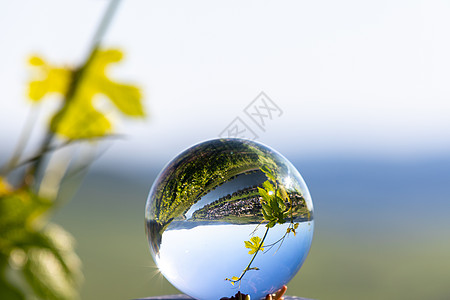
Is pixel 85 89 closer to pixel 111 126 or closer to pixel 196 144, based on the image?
pixel 111 126

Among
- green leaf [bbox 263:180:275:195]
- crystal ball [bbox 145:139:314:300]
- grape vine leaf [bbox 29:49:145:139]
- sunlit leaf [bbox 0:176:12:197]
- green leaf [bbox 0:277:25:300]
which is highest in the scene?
grape vine leaf [bbox 29:49:145:139]

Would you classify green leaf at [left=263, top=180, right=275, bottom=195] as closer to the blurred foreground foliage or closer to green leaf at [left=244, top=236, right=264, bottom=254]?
green leaf at [left=244, top=236, right=264, bottom=254]

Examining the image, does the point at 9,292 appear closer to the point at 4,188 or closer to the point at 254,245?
the point at 4,188

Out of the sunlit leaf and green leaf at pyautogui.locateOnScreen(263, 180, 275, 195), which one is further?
green leaf at pyautogui.locateOnScreen(263, 180, 275, 195)

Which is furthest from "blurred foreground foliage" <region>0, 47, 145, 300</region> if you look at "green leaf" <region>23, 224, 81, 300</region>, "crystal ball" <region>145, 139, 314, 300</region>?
"crystal ball" <region>145, 139, 314, 300</region>

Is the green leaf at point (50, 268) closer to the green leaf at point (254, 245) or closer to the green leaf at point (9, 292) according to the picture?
the green leaf at point (9, 292)

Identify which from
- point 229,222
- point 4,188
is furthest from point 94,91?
point 229,222

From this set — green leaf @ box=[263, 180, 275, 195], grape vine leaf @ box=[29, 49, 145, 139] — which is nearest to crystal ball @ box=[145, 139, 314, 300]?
green leaf @ box=[263, 180, 275, 195]

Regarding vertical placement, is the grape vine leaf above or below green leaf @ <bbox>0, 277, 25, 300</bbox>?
above
